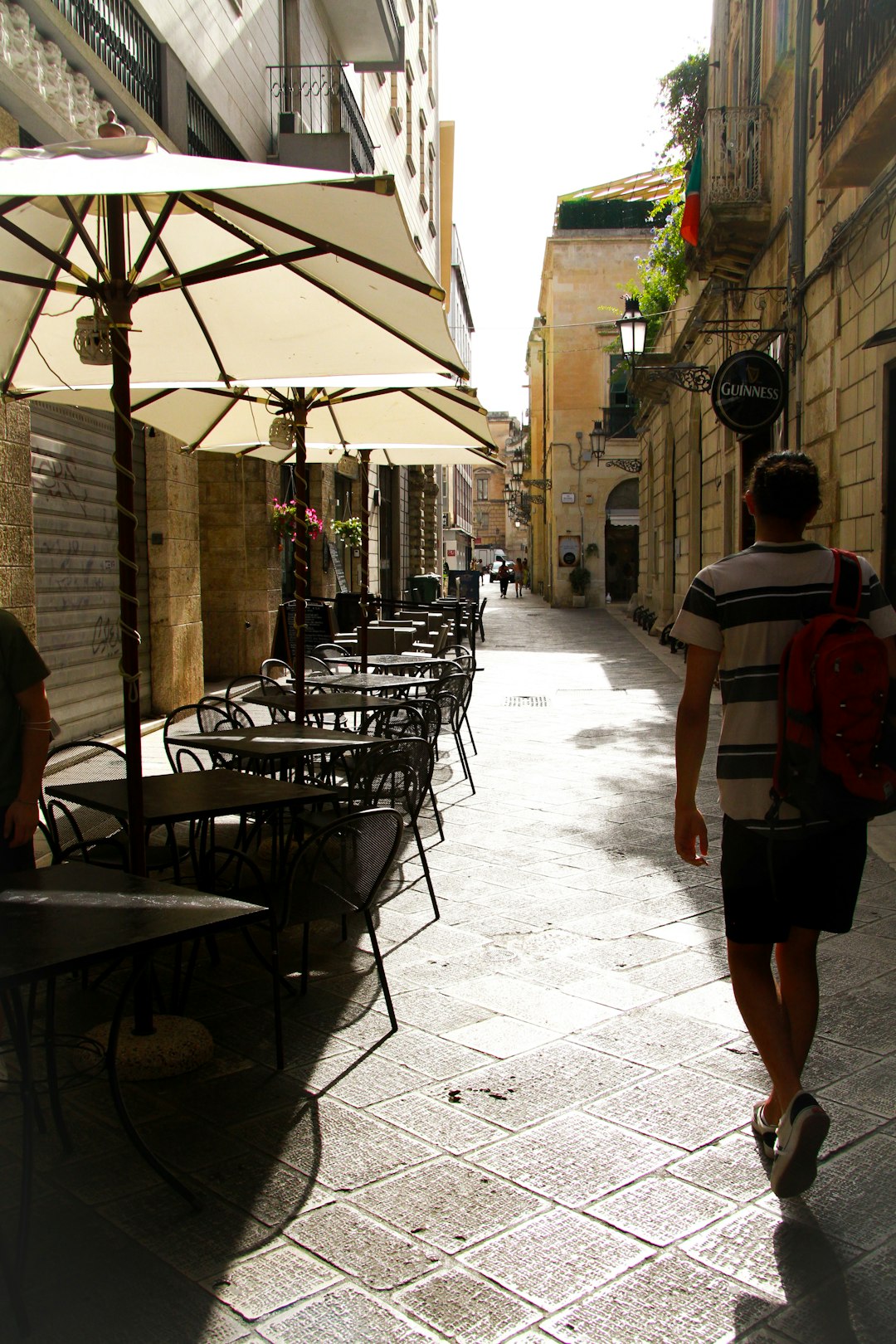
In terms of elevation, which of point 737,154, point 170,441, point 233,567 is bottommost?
point 233,567

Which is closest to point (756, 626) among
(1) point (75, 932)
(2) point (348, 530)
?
(1) point (75, 932)

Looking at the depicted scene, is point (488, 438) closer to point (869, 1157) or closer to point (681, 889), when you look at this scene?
point (681, 889)

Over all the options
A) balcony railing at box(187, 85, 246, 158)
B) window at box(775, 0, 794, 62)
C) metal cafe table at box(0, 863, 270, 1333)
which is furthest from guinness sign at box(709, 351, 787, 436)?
metal cafe table at box(0, 863, 270, 1333)

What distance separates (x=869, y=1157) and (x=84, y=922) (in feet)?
6.73

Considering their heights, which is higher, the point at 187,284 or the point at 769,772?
the point at 187,284

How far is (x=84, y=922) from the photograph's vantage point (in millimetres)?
2809

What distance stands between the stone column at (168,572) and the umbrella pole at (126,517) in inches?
285

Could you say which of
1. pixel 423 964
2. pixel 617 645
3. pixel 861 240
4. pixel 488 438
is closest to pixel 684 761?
pixel 423 964

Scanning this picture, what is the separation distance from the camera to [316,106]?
1695cm

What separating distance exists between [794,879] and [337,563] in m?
16.8

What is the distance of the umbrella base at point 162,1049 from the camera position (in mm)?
3418

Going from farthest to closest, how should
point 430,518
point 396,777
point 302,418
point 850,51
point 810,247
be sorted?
point 430,518
point 810,247
point 850,51
point 302,418
point 396,777

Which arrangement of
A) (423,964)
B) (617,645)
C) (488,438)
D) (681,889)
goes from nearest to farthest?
(423,964)
(681,889)
(488,438)
(617,645)

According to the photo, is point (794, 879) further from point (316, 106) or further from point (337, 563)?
point (316, 106)
